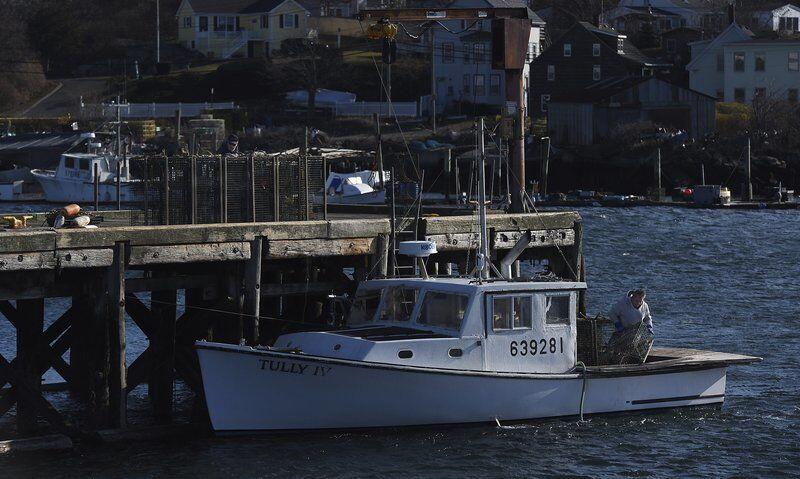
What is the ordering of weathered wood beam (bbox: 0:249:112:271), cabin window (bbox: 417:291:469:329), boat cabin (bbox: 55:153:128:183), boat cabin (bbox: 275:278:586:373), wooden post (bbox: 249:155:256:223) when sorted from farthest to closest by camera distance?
boat cabin (bbox: 55:153:128:183) → wooden post (bbox: 249:155:256:223) → cabin window (bbox: 417:291:469:329) → boat cabin (bbox: 275:278:586:373) → weathered wood beam (bbox: 0:249:112:271)

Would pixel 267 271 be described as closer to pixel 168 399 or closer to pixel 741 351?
pixel 168 399

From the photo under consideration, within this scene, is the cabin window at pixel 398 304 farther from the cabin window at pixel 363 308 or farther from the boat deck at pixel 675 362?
the boat deck at pixel 675 362

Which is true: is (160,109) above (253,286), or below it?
above

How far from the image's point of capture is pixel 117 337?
68.3 feet

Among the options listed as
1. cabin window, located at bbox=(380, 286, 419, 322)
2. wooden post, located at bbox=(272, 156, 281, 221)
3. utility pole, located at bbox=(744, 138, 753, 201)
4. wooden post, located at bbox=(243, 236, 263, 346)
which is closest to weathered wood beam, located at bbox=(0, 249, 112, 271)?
wooden post, located at bbox=(243, 236, 263, 346)

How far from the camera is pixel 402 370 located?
20984 millimetres

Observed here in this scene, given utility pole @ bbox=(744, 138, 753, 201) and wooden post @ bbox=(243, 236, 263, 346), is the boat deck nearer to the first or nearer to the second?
wooden post @ bbox=(243, 236, 263, 346)

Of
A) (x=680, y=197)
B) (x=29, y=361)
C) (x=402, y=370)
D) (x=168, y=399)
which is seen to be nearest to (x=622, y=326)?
(x=402, y=370)

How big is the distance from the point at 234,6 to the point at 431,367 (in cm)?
8812

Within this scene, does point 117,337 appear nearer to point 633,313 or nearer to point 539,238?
point 539,238

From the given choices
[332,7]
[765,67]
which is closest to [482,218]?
[765,67]

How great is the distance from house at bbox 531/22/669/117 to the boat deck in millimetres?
64629

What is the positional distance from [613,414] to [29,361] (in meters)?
9.08

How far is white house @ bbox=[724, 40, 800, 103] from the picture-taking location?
284ft
